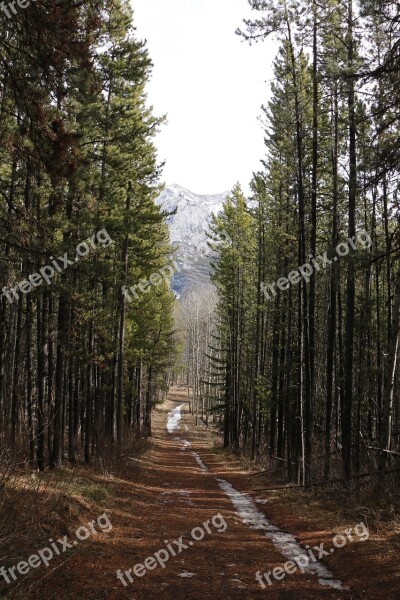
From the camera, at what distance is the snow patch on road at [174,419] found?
50.6 m

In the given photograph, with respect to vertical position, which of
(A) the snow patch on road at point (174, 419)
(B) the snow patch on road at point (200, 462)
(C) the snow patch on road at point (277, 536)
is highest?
(C) the snow patch on road at point (277, 536)

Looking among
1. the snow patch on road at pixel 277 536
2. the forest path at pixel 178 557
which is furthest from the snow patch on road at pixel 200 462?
the forest path at pixel 178 557

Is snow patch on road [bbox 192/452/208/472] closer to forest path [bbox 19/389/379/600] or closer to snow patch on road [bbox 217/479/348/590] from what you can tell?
snow patch on road [bbox 217/479/348/590]

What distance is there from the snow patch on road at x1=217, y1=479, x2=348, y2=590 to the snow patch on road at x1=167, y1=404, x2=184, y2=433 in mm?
34440

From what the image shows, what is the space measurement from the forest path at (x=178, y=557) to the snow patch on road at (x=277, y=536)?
13 centimetres

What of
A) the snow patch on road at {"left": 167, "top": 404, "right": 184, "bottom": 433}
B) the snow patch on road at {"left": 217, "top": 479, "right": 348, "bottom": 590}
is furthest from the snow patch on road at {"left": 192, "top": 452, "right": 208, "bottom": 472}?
the snow patch on road at {"left": 167, "top": 404, "right": 184, "bottom": 433}

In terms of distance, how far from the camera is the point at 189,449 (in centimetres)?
3189

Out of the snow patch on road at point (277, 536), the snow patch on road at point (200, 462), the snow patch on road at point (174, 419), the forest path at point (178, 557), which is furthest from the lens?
the snow patch on road at point (174, 419)

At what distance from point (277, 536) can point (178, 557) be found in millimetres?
2491

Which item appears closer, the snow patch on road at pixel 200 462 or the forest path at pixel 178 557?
the forest path at pixel 178 557

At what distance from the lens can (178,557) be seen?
7809mm

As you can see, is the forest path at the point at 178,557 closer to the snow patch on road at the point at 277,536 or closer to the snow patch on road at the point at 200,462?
the snow patch on road at the point at 277,536

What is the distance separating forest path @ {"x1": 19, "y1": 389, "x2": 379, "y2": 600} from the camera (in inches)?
242

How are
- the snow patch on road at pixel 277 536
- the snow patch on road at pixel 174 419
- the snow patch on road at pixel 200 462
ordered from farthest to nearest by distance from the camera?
the snow patch on road at pixel 174 419
the snow patch on road at pixel 200 462
the snow patch on road at pixel 277 536
